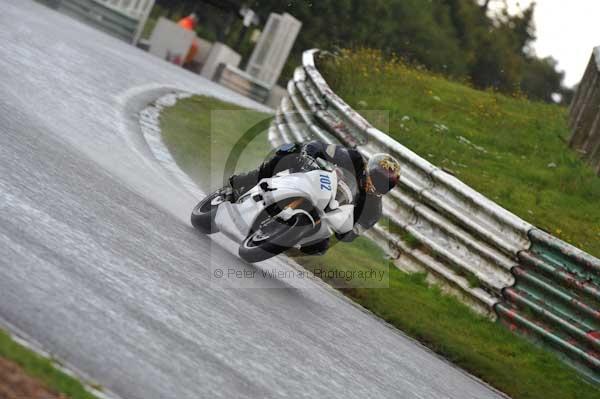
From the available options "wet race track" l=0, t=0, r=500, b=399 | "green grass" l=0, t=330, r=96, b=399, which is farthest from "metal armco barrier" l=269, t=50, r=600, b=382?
"green grass" l=0, t=330, r=96, b=399

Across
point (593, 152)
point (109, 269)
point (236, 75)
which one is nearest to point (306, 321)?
point (109, 269)

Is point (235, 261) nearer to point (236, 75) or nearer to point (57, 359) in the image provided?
point (57, 359)

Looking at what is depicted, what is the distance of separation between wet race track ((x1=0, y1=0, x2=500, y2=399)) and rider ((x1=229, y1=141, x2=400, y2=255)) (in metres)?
0.67

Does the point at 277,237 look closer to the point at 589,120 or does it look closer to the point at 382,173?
the point at 382,173

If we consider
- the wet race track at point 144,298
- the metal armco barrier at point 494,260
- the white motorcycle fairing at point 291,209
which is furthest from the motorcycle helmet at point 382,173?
the metal armco barrier at point 494,260

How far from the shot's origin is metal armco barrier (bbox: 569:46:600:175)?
17406 mm

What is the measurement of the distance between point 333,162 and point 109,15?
71.5ft

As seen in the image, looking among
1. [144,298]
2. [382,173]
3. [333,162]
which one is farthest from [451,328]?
[144,298]

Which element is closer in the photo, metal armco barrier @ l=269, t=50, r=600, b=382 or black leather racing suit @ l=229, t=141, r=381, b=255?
black leather racing suit @ l=229, t=141, r=381, b=255

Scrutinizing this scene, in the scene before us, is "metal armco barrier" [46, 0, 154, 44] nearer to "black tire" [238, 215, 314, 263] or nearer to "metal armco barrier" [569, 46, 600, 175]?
"metal armco barrier" [569, 46, 600, 175]

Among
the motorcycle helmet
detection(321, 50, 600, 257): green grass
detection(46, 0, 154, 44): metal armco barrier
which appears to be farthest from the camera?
detection(46, 0, 154, 44): metal armco barrier

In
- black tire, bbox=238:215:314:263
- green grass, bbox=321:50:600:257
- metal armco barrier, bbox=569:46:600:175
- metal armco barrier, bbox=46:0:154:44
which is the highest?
metal armco barrier, bbox=569:46:600:175

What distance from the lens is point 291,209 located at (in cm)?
877

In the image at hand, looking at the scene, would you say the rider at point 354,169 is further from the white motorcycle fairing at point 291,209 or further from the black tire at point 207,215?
the black tire at point 207,215
